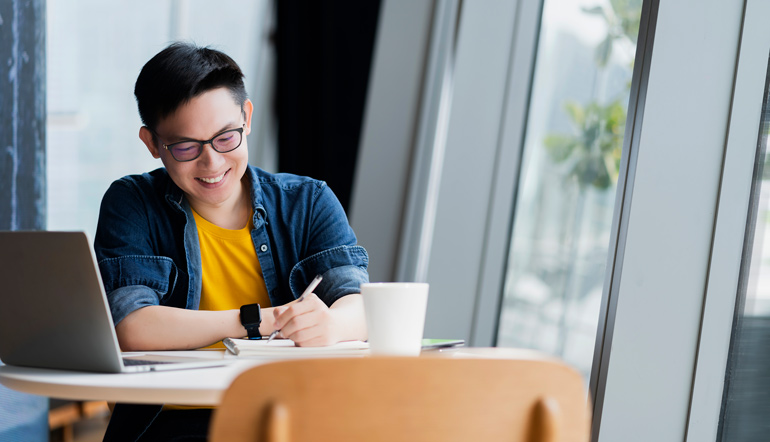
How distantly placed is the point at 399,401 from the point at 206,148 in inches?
35.2

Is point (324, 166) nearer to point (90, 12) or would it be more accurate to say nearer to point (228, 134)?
point (90, 12)

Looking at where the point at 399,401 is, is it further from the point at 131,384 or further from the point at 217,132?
the point at 217,132

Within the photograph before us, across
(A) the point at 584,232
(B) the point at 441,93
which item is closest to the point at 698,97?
(A) the point at 584,232

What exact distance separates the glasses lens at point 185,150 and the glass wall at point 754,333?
1.08 meters

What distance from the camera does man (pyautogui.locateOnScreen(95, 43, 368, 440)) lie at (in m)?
1.24

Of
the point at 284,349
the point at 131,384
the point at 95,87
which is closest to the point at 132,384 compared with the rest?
the point at 131,384

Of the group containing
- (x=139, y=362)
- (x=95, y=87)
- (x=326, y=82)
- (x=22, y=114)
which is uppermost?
(x=326, y=82)

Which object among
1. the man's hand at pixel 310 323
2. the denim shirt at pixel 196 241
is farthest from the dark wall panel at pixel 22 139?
the man's hand at pixel 310 323

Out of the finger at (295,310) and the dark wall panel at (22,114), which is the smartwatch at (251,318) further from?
the dark wall panel at (22,114)

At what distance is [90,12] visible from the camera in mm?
3197

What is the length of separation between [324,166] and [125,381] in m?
2.65

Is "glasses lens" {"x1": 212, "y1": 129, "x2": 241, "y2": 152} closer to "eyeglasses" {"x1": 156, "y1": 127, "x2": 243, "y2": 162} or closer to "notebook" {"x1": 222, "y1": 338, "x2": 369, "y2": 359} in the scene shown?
"eyeglasses" {"x1": 156, "y1": 127, "x2": 243, "y2": 162}

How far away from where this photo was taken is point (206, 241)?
149 centimetres

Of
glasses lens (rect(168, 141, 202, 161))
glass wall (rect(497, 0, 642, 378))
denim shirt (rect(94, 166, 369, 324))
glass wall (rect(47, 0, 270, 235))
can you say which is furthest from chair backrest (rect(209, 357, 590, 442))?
glass wall (rect(47, 0, 270, 235))
